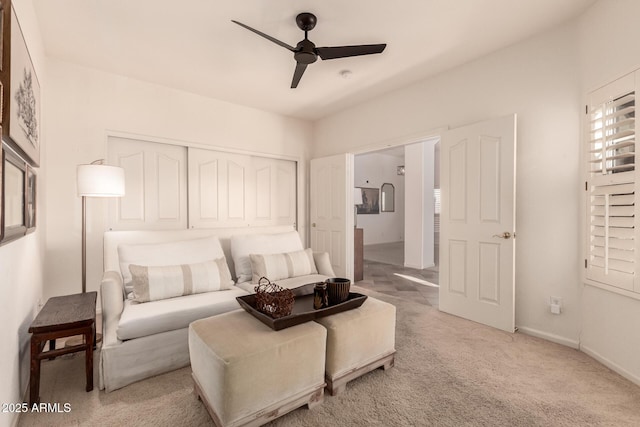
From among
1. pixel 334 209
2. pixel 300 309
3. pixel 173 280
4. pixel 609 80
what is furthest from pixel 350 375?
pixel 334 209

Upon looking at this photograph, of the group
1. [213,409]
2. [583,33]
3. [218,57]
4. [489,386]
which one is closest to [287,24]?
[218,57]

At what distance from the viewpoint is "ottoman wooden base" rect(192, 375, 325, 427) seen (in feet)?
4.86

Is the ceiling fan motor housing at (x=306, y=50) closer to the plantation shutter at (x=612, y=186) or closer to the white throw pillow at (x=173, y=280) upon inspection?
the white throw pillow at (x=173, y=280)

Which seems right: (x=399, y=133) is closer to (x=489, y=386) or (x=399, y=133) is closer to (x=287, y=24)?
(x=287, y=24)

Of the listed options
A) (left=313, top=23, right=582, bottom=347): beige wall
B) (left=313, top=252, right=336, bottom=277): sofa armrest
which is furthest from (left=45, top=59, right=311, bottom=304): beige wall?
(left=313, top=23, right=582, bottom=347): beige wall

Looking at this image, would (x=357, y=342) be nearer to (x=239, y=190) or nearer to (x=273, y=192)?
(x=239, y=190)

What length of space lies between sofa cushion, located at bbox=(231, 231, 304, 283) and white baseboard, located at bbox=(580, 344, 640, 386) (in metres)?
2.74

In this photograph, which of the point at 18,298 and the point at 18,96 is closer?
the point at 18,96

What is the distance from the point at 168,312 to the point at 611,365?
3.19 meters

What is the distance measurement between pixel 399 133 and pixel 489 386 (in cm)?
284

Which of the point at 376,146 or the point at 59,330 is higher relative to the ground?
the point at 376,146

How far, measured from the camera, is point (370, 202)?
8703 mm

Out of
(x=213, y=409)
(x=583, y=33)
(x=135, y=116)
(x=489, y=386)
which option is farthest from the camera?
(x=135, y=116)

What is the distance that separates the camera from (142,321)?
199 centimetres
